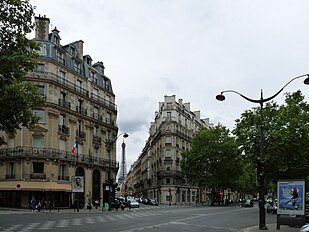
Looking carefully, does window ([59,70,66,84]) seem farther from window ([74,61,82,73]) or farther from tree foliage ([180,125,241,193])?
tree foliage ([180,125,241,193])

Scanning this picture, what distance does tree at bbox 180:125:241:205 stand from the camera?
77.0 m

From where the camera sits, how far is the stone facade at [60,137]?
4853cm

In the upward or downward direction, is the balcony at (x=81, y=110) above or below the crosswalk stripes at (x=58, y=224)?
above

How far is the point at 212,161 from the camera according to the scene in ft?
258

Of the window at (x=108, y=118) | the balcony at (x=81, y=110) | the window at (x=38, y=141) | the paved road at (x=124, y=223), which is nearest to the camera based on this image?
the paved road at (x=124, y=223)

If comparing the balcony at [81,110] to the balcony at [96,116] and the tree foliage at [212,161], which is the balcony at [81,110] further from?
the tree foliage at [212,161]

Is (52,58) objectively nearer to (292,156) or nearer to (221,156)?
(292,156)

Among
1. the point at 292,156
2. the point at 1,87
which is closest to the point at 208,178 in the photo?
the point at 292,156

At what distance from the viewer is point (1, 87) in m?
17.4

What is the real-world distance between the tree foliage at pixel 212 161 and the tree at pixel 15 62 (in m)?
59.9

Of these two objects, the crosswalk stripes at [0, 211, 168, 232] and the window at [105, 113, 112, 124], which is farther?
the window at [105, 113, 112, 124]

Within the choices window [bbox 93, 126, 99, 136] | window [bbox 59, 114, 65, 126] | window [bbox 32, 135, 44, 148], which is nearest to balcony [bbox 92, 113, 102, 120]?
window [bbox 93, 126, 99, 136]

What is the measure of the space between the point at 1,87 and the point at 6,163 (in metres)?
34.0

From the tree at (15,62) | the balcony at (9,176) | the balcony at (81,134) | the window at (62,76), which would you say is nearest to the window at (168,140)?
the balcony at (81,134)
